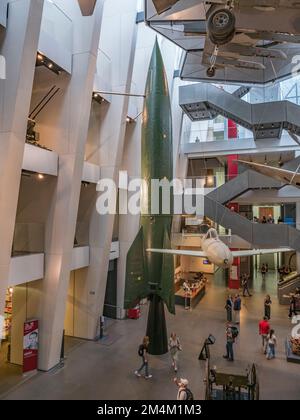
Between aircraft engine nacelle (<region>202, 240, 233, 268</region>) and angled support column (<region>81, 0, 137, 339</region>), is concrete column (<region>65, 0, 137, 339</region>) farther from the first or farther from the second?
aircraft engine nacelle (<region>202, 240, 233, 268</region>)

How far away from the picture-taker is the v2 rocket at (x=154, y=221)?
10.1 metres

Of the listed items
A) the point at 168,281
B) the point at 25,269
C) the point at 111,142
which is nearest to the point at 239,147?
the point at 111,142

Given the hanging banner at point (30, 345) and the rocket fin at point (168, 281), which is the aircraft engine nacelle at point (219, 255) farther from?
the hanging banner at point (30, 345)

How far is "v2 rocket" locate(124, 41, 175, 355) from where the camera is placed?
10.1 metres

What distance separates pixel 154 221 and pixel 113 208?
285 cm

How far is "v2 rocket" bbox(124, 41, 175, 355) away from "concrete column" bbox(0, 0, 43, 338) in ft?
13.2

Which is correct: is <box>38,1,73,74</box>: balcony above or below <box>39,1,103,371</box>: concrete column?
above

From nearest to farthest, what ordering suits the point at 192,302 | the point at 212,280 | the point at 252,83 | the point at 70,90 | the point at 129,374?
the point at 129,374 < the point at 70,90 < the point at 252,83 < the point at 192,302 < the point at 212,280

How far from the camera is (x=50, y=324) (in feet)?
32.0

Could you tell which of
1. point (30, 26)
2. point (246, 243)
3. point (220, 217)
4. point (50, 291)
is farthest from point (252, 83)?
point (50, 291)

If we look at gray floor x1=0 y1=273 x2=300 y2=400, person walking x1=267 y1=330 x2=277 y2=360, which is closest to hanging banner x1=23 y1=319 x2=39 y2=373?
gray floor x1=0 y1=273 x2=300 y2=400

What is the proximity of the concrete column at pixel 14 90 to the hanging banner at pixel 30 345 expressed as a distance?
2.42 meters
